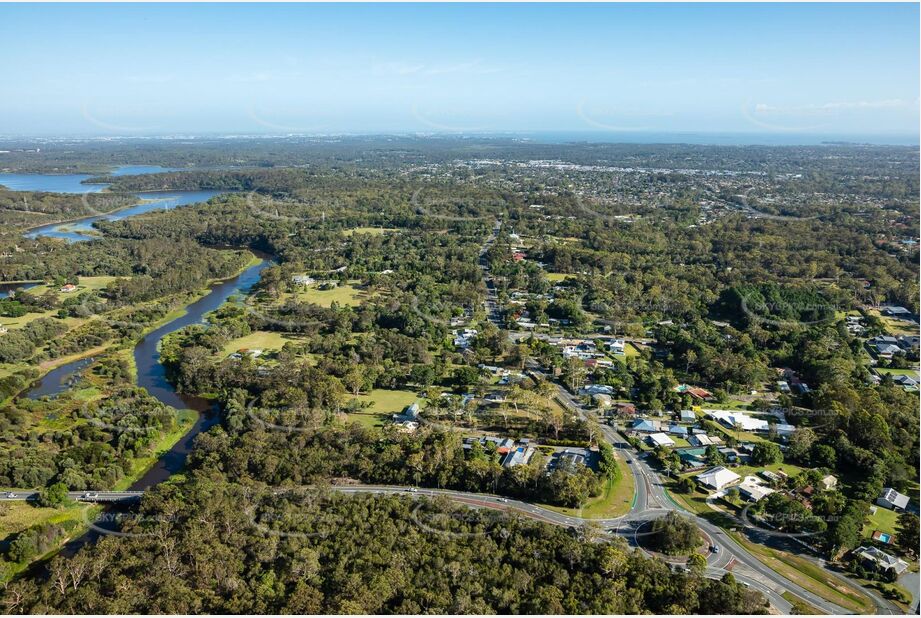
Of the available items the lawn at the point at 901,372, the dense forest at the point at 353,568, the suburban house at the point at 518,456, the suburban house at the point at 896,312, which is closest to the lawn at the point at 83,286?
the dense forest at the point at 353,568

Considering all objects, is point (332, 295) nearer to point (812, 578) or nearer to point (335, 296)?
point (335, 296)

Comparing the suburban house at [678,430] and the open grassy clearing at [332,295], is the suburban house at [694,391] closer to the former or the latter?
the suburban house at [678,430]

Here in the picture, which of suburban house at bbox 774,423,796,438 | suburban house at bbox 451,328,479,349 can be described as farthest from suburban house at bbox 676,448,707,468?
suburban house at bbox 451,328,479,349

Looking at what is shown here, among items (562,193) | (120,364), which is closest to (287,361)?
(120,364)

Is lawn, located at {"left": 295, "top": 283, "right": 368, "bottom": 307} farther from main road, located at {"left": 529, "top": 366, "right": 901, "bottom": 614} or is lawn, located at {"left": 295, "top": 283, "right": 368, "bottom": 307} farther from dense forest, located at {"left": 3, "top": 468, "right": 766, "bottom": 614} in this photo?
dense forest, located at {"left": 3, "top": 468, "right": 766, "bottom": 614}

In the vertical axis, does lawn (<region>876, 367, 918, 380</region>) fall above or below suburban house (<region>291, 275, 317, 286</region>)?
below

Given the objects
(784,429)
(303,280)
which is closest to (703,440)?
(784,429)
